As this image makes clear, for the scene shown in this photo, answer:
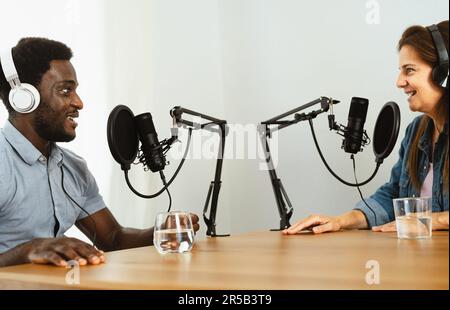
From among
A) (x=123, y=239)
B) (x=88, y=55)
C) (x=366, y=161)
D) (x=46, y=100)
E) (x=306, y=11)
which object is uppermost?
(x=306, y=11)

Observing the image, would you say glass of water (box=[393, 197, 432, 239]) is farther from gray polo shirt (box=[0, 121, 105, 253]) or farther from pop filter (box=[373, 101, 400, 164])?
gray polo shirt (box=[0, 121, 105, 253])

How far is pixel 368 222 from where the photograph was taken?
1.67 meters

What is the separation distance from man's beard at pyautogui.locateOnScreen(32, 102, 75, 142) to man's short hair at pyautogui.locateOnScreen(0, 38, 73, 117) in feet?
0.26

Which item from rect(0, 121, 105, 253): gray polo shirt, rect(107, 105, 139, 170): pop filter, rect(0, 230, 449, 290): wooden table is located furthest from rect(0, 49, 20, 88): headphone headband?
rect(0, 230, 449, 290): wooden table

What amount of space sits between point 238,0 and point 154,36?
21.8 inches

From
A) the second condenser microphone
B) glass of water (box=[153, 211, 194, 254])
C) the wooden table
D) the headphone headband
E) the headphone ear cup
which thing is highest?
the headphone headband

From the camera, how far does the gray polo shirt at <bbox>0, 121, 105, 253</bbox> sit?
1625 millimetres

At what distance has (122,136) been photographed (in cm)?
156

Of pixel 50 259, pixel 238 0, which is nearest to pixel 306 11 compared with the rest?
pixel 238 0

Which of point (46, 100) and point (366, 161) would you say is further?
point (366, 161)

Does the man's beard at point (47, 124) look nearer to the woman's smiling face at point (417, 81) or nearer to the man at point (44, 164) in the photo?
the man at point (44, 164)

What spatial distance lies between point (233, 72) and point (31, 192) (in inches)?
54.3

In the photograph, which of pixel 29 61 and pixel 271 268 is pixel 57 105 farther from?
pixel 271 268
